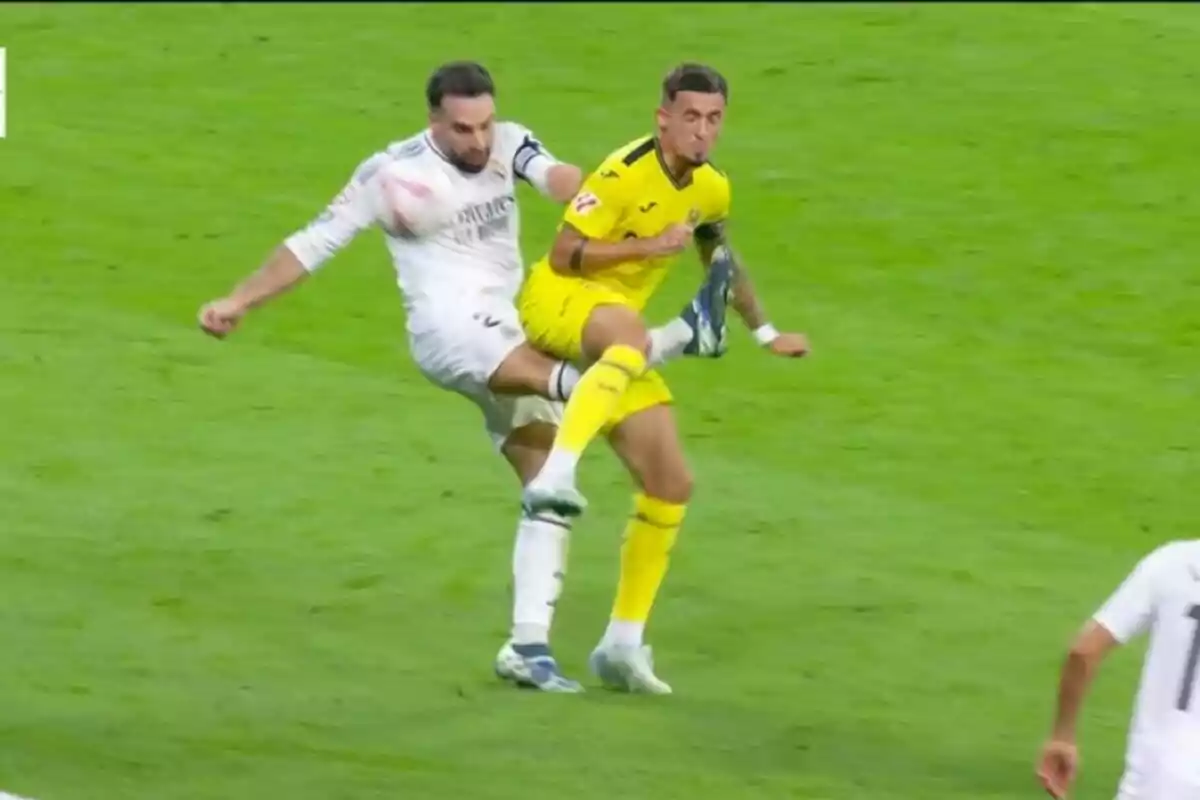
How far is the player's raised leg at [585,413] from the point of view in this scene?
23.0ft

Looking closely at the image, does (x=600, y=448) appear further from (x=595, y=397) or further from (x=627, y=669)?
(x=595, y=397)

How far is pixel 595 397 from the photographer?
711 centimetres

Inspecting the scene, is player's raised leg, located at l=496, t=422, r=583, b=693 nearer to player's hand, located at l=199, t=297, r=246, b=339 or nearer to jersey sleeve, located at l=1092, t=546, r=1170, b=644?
player's hand, located at l=199, t=297, r=246, b=339

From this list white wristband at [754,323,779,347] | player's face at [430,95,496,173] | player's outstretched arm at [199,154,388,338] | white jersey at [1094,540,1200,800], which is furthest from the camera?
white wristband at [754,323,779,347]

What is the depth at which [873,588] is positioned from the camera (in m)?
8.73

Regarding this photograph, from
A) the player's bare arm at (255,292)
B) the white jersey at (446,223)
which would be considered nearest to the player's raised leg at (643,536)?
the white jersey at (446,223)

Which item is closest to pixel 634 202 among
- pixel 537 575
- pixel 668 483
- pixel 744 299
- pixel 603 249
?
pixel 603 249

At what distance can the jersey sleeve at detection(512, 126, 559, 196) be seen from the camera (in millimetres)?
7597

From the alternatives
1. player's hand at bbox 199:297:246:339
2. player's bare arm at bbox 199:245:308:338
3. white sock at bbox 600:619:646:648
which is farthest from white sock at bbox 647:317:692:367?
player's hand at bbox 199:297:246:339

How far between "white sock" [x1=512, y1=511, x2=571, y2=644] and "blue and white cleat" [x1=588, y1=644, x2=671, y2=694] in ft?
0.68

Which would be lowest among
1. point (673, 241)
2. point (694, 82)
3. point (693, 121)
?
point (673, 241)

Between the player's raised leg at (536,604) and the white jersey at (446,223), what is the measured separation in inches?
31.5

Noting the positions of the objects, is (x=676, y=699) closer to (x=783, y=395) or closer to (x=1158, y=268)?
(x=783, y=395)

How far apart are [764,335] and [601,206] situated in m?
0.78
